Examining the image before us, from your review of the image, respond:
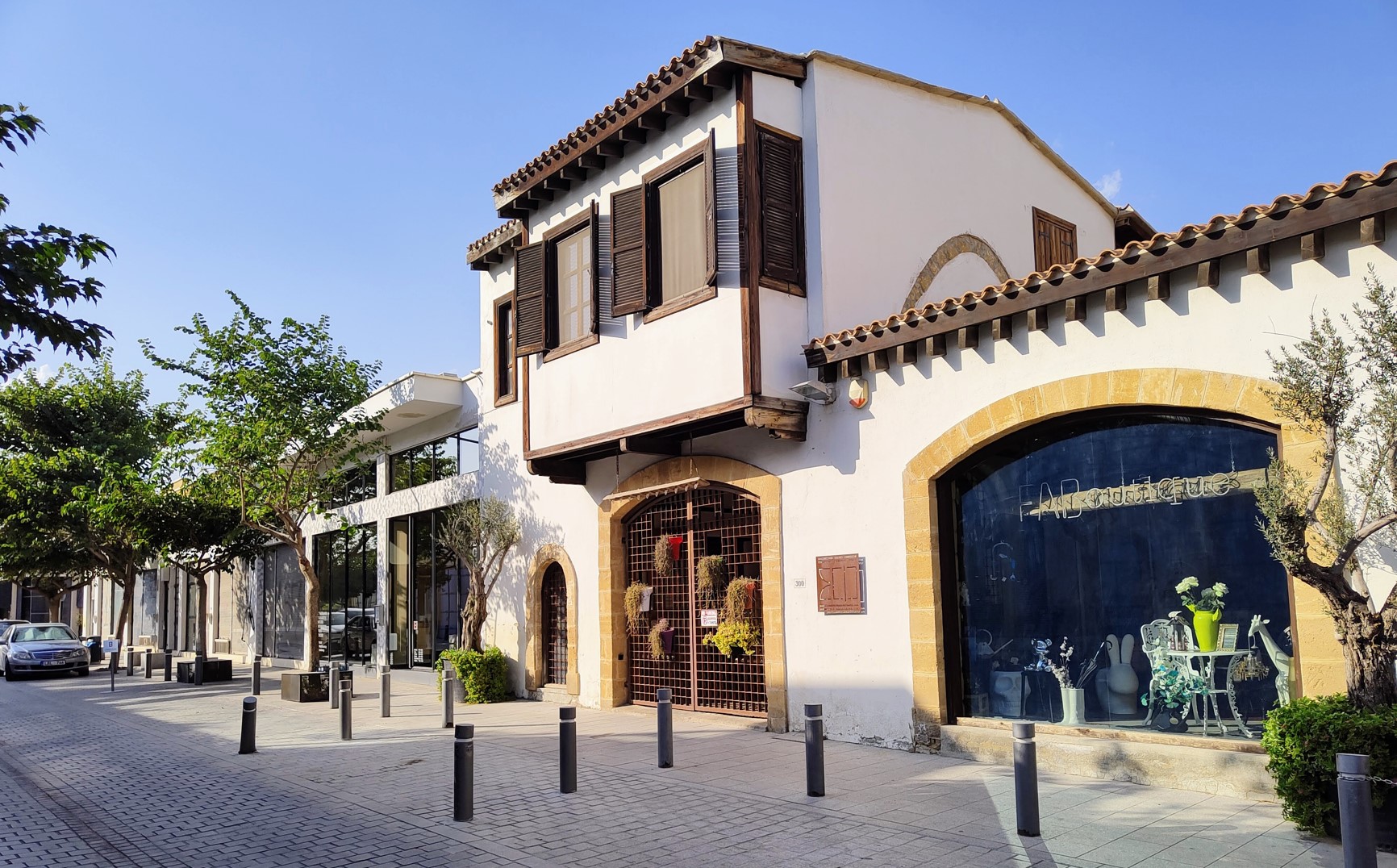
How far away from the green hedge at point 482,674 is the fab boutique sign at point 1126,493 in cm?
985

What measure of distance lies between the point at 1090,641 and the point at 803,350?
174 inches

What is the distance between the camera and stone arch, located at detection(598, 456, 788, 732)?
40.0ft

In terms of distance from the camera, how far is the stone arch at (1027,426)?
7.63 m

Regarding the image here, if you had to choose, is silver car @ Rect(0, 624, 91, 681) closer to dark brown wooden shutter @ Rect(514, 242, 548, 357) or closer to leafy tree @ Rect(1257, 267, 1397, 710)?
dark brown wooden shutter @ Rect(514, 242, 548, 357)

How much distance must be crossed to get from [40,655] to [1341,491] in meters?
30.2

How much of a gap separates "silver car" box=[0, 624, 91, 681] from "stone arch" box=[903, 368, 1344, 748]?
25.7m

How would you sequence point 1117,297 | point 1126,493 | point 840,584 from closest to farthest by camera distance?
point 1117,297, point 1126,493, point 840,584

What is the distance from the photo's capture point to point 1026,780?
6.98 m

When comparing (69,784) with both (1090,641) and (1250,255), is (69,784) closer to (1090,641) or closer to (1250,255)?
(1090,641)

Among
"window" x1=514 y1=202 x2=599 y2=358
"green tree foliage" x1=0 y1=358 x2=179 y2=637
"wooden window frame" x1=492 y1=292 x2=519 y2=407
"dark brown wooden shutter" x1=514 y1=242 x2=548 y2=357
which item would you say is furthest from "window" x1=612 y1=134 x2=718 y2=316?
"green tree foliage" x1=0 y1=358 x2=179 y2=637

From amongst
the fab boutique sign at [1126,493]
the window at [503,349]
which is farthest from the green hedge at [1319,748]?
the window at [503,349]

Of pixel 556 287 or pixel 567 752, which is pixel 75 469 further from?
pixel 567 752

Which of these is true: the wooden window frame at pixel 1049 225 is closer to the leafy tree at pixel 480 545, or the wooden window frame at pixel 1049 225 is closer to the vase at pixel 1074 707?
the vase at pixel 1074 707

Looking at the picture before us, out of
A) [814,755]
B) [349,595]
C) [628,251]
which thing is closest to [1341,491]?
[814,755]
